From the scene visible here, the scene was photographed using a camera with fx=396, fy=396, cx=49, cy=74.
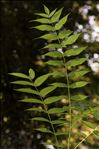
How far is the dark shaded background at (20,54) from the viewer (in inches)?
353

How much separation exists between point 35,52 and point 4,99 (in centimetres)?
148

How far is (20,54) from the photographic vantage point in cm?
972

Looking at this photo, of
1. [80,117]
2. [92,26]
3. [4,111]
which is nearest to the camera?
[80,117]

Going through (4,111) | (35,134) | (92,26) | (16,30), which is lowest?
(35,134)

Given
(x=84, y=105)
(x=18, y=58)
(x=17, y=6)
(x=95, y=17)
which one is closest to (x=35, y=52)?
(x=18, y=58)

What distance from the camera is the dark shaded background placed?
897 cm

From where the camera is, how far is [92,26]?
409 inches

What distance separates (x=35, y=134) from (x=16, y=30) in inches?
107

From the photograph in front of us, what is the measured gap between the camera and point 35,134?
29.9 feet

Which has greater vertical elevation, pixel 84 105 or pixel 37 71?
pixel 84 105

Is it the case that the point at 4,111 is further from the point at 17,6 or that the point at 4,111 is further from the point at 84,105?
the point at 84,105

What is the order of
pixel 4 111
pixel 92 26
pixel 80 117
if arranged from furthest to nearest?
1. pixel 92 26
2. pixel 4 111
3. pixel 80 117

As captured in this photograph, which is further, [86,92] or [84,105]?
[86,92]

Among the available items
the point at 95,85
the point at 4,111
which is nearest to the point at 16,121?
the point at 4,111
